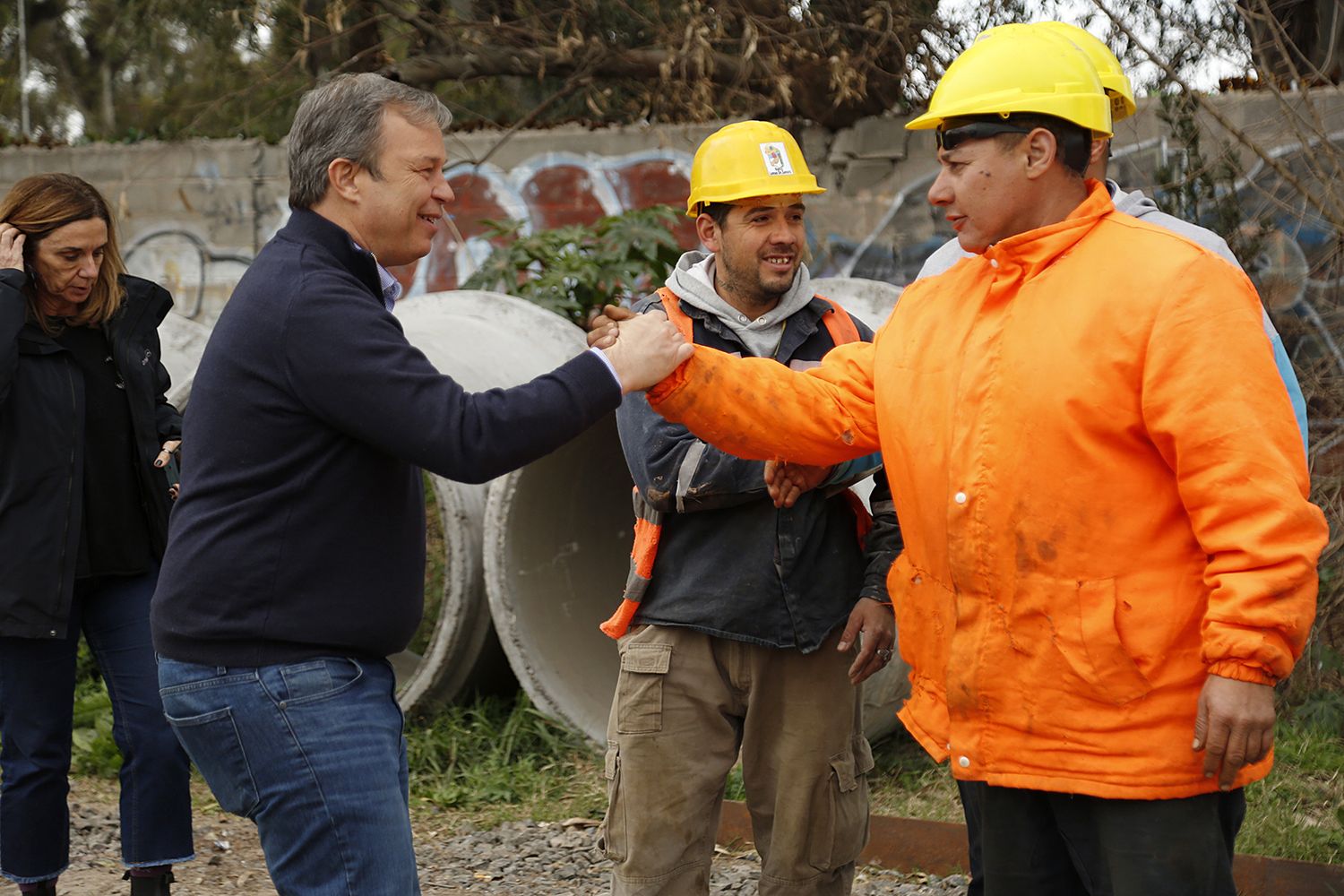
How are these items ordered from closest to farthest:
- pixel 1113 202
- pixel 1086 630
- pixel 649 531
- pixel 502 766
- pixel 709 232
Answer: pixel 1086 630, pixel 1113 202, pixel 649 531, pixel 709 232, pixel 502 766

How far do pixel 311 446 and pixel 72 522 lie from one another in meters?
1.90

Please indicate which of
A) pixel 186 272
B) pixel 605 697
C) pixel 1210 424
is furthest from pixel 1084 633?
pixel 186 272

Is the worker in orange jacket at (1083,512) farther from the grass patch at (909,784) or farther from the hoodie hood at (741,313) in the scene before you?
the grass patch at (909,784)

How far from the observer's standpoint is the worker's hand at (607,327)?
2725 mm

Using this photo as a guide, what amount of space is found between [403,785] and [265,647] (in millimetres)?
444

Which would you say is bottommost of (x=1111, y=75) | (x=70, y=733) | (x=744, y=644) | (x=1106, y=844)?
(x=70, y=733)

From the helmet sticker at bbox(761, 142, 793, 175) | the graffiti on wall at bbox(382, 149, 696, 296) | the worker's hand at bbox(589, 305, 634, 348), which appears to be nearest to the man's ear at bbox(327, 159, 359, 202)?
the worker's hand at bbox(589, 305, 634, 348)

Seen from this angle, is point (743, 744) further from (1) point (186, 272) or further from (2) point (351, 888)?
(1) point (186, 272)

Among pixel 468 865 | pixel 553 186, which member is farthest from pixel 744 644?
pixel 553 186

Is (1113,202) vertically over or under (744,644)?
over

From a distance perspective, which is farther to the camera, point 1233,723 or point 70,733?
point 70,733

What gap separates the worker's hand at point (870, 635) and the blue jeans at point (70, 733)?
2.07 metres

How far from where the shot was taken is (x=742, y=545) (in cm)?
338

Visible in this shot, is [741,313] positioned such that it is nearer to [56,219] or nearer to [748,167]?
[748,167]
